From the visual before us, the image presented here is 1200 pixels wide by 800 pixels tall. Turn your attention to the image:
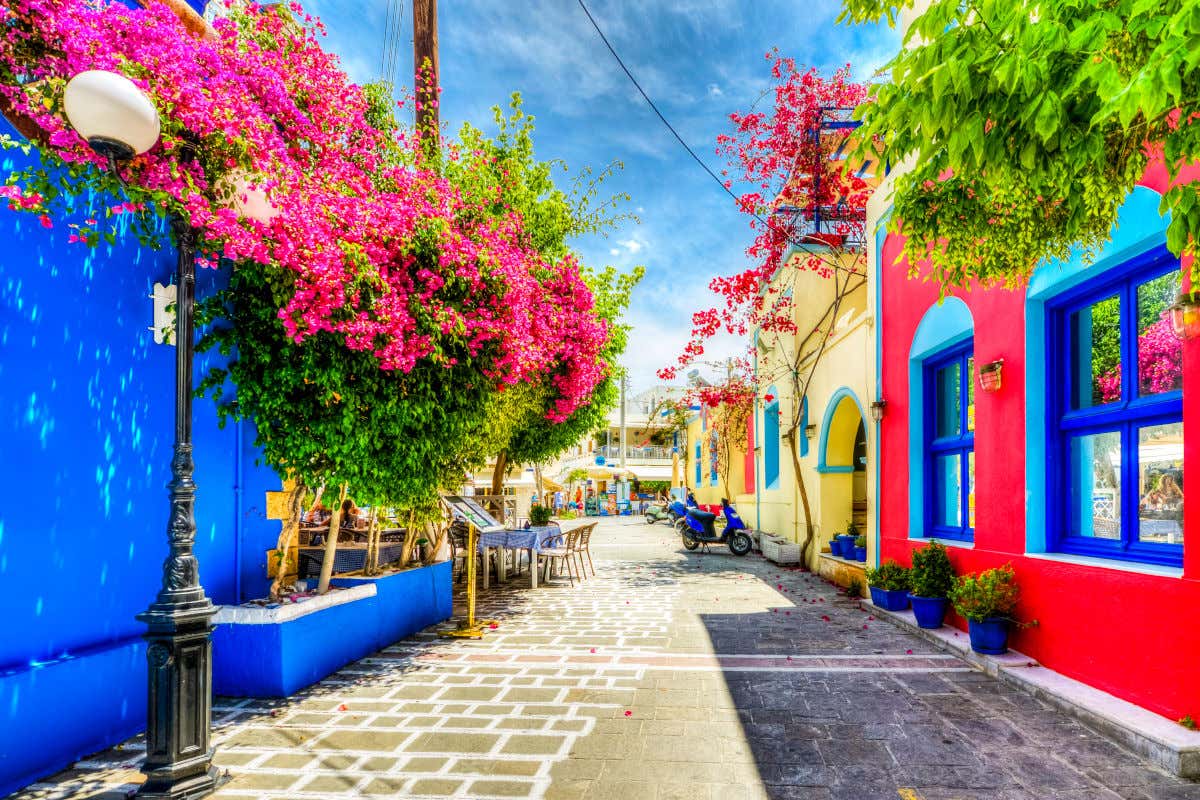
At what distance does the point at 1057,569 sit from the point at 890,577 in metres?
2.75

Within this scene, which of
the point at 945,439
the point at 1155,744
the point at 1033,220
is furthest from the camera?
the point at 945,439

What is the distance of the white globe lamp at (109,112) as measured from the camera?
Result: 296 cm

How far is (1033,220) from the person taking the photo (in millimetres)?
3504

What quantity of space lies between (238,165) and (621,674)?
15.0 ft

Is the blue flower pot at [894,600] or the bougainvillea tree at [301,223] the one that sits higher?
the bougainvillea tree at [301,223]

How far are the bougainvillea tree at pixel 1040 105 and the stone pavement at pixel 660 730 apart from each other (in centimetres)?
288

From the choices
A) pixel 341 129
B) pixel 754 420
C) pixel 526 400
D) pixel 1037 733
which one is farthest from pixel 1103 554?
pixel 754 420

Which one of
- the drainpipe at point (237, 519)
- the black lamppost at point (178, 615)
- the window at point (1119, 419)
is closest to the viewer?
the black lamppost at point (178, 615)

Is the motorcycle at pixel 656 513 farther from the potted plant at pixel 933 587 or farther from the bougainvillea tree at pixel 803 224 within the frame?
the potted plant at pixel 933 587

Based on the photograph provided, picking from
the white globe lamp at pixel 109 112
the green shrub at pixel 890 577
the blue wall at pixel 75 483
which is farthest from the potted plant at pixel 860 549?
the white globe lamp at pixel 109 112

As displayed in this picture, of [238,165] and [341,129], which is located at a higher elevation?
[341,129]

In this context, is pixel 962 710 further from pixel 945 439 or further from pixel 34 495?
pixel 34 495

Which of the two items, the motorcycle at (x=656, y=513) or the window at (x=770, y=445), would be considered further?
the motorcycle at (x=656, y=513)

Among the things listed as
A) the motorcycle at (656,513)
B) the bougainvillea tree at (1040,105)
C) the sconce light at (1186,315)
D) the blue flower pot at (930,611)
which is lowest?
the motorcycle at (656,513)
